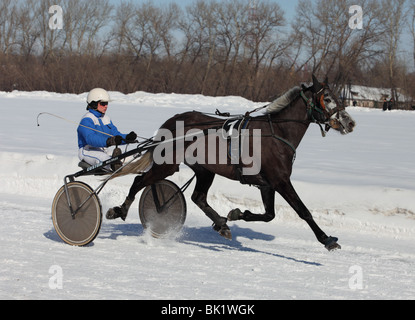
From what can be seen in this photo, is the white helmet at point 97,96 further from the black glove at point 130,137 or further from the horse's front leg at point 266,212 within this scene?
the horse's front leg at point 266,212

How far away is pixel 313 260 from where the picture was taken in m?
5.82

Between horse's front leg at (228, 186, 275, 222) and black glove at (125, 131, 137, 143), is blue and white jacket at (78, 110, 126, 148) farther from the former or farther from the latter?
horse's front leg at (228, 186, 275, 222)

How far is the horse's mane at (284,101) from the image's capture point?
20.3 ft

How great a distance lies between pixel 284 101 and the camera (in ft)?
20.3

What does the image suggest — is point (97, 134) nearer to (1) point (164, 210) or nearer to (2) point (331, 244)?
(1) point (164, 210)

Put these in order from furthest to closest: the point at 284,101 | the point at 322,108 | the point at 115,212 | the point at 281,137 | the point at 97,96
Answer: the point at 115,212 < the point at 97,96 < the point at 284,101 < the point at 281,137 < the point at 322,108

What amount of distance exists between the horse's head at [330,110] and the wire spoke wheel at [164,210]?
1881mm

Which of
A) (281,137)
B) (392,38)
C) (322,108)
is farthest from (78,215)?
(392,38)

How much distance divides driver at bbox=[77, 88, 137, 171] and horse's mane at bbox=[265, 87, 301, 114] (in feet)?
4.74

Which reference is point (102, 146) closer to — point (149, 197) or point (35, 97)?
point (149, 197)

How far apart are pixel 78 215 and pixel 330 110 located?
275 centimetres

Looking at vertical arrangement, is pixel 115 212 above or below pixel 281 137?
below

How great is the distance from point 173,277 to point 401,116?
19998 mm

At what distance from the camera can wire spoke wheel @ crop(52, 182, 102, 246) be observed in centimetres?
621
